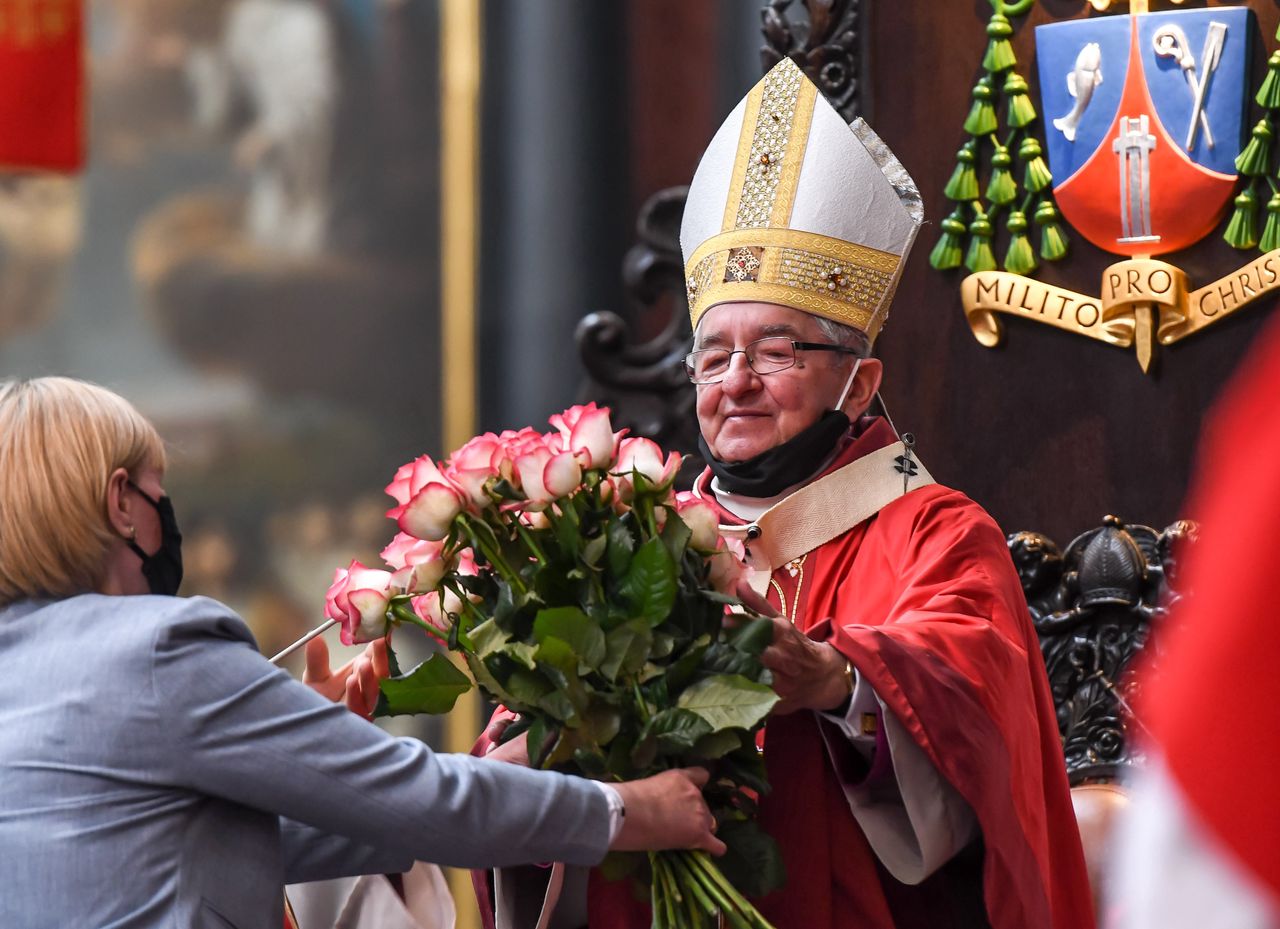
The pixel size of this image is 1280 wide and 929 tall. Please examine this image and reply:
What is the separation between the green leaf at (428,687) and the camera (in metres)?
2.52

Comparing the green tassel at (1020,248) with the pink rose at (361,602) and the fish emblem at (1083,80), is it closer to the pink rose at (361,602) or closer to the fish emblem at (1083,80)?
the fish emblem at (1083,80)

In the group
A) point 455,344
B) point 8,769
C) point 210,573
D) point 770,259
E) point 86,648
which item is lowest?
point 210,573

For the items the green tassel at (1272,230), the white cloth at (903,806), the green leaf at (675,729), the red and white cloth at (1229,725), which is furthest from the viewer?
the green tassel at (1272,230)

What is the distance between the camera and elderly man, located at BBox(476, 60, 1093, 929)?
8.64 feet

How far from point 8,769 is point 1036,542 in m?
2.44

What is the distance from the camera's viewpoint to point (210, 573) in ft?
18.8

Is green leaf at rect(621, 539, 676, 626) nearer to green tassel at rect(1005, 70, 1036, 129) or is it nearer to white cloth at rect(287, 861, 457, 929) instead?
white cloth at rect(287, 861, 457, 929)

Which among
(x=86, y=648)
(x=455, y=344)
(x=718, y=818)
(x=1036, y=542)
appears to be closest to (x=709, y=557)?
(x=718, y=818)

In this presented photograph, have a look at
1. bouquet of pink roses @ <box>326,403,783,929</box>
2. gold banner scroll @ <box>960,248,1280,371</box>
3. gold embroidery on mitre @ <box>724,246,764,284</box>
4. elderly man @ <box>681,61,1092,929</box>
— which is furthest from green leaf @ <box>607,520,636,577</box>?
gold banner scroll @ <box>960,248,1280,371</box>

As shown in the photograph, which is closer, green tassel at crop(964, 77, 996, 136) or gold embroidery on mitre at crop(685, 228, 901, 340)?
gold embroidery on mitre at crop(685, 228, 901, 340)

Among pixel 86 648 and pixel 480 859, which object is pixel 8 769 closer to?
pixel 86 648

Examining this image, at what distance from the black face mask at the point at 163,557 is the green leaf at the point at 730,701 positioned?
0.71 metres

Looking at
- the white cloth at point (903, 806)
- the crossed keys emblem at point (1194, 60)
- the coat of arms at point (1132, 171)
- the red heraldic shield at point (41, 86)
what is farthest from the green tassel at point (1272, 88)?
the red heraldic shield at point (41, 86)

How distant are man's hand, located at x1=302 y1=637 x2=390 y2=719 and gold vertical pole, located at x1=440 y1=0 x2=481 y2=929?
9.04 feet
